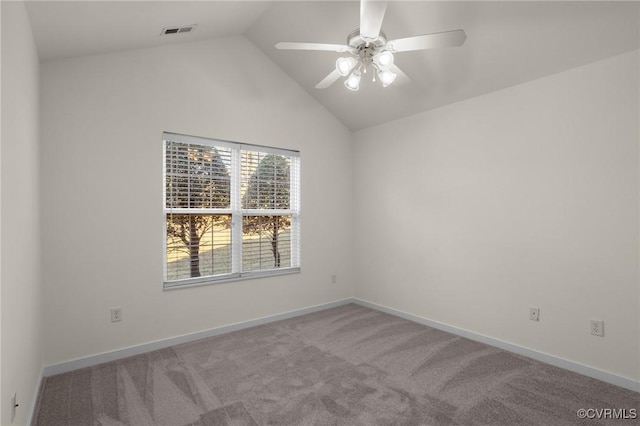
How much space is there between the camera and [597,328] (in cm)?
259

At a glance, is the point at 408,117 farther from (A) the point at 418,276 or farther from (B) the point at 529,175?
(A) the point at 418,276

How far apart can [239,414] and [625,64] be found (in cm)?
359

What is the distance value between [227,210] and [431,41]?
2.52 m

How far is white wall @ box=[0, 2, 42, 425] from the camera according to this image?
150cm

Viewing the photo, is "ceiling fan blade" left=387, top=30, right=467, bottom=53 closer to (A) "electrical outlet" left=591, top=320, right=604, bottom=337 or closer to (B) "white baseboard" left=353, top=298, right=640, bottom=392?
(A) "electrical outlet" left=591, top=320, right=604, bottom=337

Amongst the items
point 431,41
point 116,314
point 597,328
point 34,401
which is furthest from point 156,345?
point 597,328

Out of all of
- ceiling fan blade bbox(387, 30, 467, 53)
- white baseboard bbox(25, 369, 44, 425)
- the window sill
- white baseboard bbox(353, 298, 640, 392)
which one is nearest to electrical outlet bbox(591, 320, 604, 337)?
white baseboard bbox(353, 298, 640, 392)

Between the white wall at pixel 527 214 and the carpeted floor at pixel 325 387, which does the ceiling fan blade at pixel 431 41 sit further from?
the carpeted floor at pixel 325 387

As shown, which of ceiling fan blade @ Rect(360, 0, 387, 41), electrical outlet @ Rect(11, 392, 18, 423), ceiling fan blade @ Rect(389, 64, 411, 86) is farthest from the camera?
ceiling fan blade @ Rect(389, 64, 411, 86)

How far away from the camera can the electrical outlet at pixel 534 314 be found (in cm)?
292

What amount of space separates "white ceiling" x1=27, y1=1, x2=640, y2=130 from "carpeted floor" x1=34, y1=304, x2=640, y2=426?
2257mm

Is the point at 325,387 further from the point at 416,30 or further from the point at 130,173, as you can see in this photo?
the point at 416,30

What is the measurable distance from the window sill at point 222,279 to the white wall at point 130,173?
6 cm

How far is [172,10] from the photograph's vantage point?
247cm
